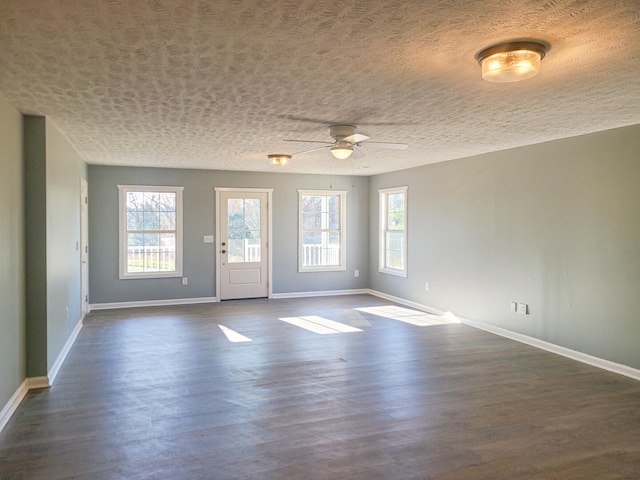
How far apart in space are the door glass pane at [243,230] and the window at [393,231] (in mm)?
2363

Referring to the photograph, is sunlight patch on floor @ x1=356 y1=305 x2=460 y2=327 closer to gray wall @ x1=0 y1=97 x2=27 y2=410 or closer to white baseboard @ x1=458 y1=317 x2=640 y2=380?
white baseboard @ x1=458 y1=317 x2=640 y2=380

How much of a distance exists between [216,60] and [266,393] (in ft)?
8.57

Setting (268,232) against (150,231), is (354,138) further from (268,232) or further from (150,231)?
(150,231)

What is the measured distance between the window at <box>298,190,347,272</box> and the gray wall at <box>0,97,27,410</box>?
17.5ft

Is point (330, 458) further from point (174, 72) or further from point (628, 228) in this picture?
point (628, 228)

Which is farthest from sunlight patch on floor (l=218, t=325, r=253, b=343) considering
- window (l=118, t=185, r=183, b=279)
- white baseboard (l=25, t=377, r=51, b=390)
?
window (l=118, t=185, r=183, b=279)

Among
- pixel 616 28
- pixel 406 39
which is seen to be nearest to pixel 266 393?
pixel 406 39

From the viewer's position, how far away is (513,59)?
235 centimetres

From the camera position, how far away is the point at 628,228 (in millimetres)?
4258

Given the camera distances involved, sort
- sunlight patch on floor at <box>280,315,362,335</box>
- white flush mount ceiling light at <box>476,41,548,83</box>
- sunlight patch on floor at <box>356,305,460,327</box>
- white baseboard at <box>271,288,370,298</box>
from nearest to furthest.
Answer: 1. white flush mount ceiling light at <box>476,41,548,83</box>
2. sunlight patch on floor at <box>280,315,362,335</box>
3. sunlight patch on floor at <box>356,305,460,327</box>
4. white baseboard at <box>271,288,370,298</box>

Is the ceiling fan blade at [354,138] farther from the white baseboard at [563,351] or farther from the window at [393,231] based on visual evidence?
the window at [393,231]

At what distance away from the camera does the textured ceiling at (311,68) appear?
1978 mm

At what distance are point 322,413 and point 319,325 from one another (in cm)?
292

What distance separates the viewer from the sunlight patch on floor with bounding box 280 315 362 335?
600cm
